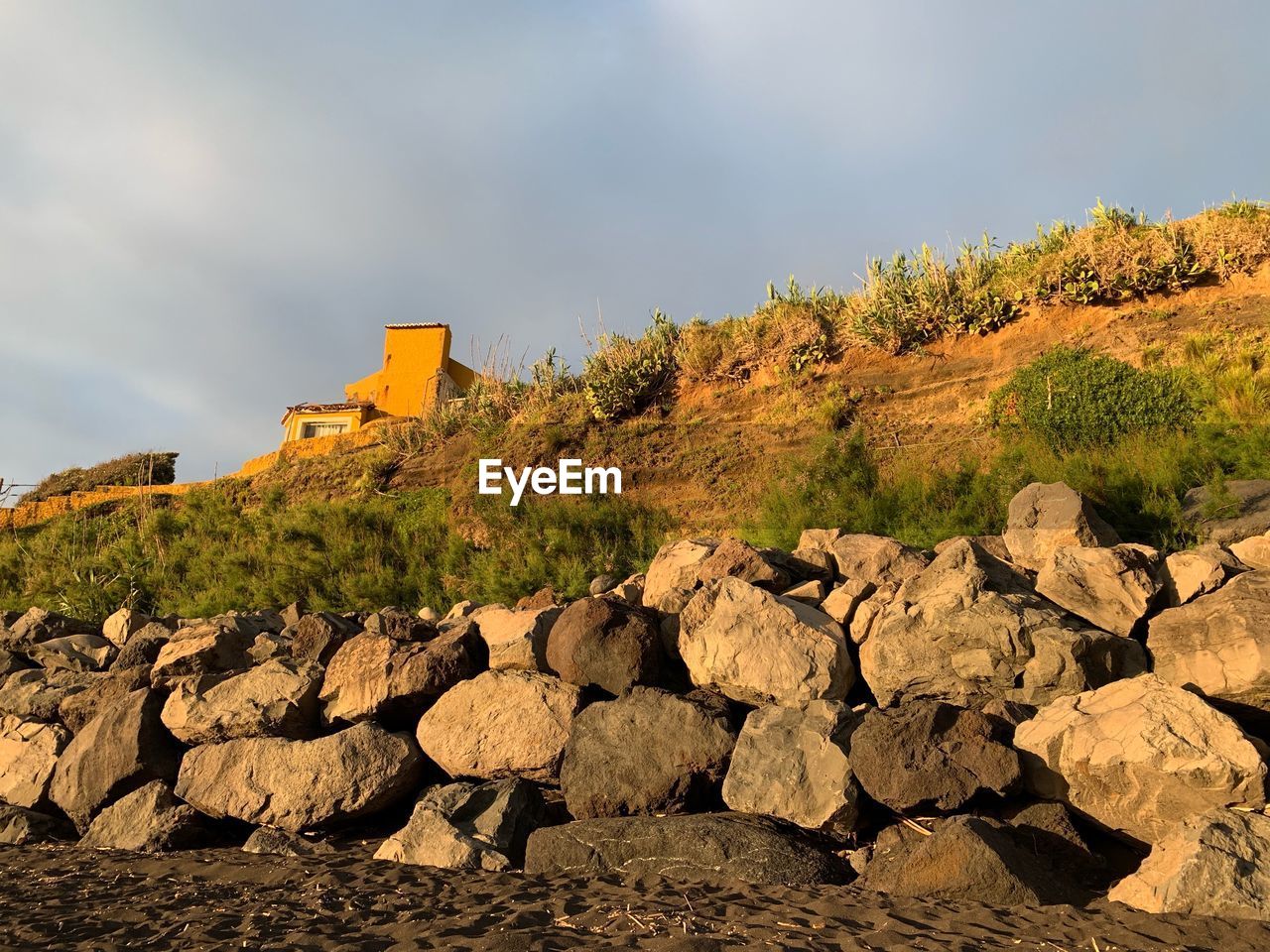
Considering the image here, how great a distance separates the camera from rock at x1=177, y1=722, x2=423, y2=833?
454 cm

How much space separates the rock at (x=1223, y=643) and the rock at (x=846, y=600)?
148 cm

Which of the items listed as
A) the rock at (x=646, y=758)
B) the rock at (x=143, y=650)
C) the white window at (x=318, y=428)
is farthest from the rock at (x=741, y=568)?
the white window at (x=318, y=428)

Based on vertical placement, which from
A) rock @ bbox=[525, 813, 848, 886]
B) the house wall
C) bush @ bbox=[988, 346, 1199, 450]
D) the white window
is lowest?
rock @ bbox=[525, 813, 848, 886]

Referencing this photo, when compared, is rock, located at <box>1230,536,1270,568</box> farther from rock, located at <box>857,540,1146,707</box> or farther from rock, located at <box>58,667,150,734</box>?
rock, located at <box>58,667,150,734</box>

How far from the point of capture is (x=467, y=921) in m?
3.09

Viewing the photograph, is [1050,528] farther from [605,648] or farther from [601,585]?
[601,585]

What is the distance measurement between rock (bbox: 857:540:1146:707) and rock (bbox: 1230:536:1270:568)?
4.22 feet

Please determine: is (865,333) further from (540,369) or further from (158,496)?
(158,496)

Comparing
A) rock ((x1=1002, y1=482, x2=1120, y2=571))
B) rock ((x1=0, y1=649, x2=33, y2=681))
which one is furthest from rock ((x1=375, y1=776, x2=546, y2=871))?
rock ((x1=0, y1=649, x2=33, y2=681))

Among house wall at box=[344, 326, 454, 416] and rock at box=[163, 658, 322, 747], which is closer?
rock at box=[163, 658, 322, 747]

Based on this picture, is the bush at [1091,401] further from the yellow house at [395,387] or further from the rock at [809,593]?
the yellow house at [395,387]

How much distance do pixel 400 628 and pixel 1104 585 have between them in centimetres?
435

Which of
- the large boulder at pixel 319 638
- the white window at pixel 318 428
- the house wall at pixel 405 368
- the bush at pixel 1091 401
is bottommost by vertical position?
the large boulder at pixel 319 638

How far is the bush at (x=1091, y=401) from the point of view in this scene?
855 cm
